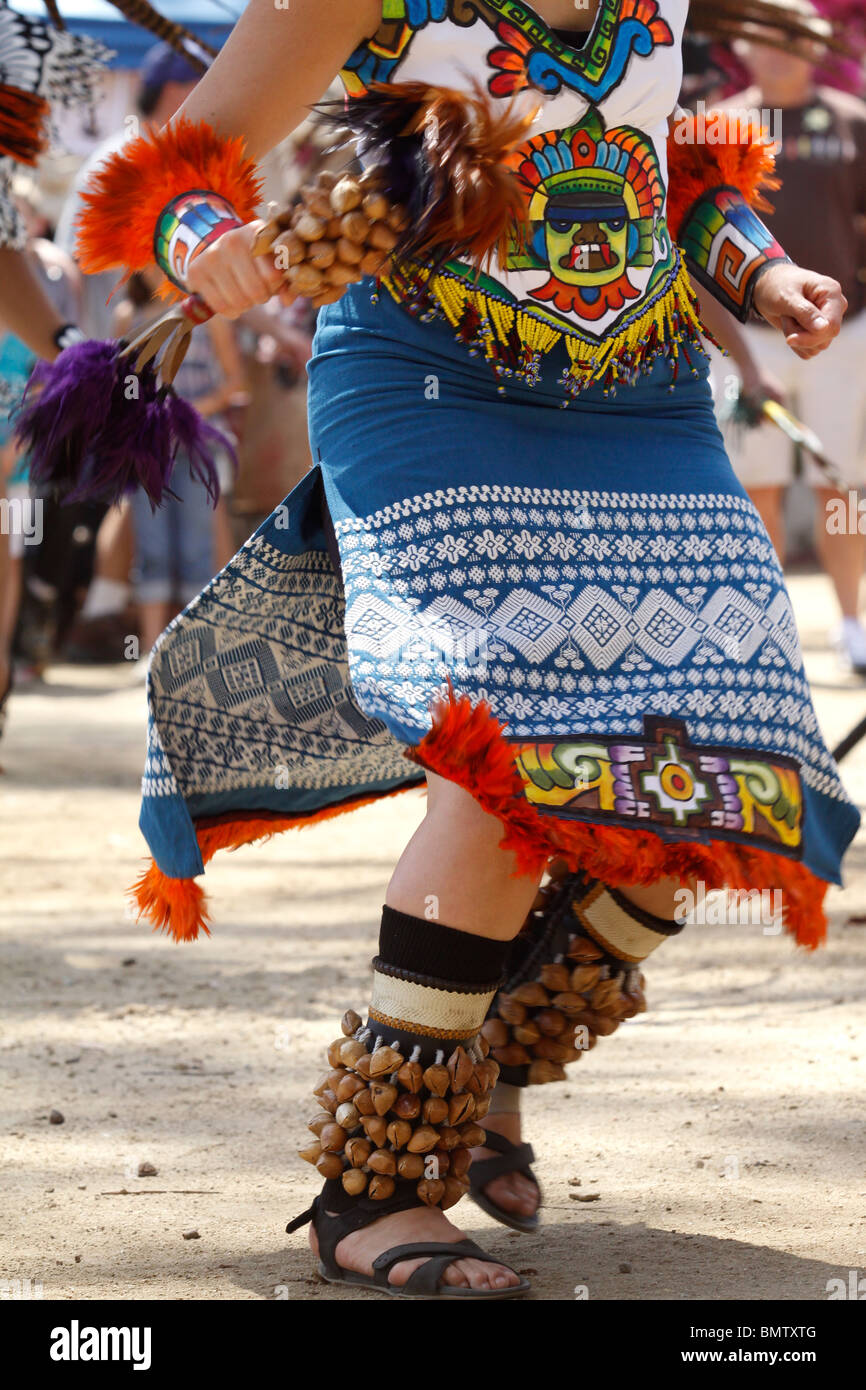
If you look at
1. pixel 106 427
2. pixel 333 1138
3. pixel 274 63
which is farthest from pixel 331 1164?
Result: pixel 274 63

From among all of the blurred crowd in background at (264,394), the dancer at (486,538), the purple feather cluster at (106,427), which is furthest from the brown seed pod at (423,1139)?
the blurred crowd in background at (264,394)

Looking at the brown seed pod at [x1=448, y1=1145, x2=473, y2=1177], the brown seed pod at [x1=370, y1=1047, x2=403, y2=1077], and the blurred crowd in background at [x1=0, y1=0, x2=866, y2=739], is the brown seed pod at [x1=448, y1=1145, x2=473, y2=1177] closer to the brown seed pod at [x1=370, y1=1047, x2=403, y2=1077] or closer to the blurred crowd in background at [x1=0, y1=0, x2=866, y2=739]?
the brown seed pod at [x1=370, y1=1047, x2=403, y2=1077]

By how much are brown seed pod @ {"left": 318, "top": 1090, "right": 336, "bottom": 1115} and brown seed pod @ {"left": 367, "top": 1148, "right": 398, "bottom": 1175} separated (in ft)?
0.24

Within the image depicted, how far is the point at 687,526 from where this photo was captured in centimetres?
205

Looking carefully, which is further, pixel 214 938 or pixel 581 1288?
pixel 214 938

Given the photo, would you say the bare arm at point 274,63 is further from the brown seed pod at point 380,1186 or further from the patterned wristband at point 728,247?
the brown seed pod at point 380,1186

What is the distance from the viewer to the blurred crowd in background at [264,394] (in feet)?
20.4

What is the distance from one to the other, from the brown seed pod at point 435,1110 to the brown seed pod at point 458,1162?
0.07 meters

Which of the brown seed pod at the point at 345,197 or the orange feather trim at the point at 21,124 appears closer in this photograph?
the brown seed pod at the point at 345,197

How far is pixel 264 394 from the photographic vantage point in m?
7.56

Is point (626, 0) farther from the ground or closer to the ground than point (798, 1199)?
farther from the ground

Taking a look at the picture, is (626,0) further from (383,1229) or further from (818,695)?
(818,695)
